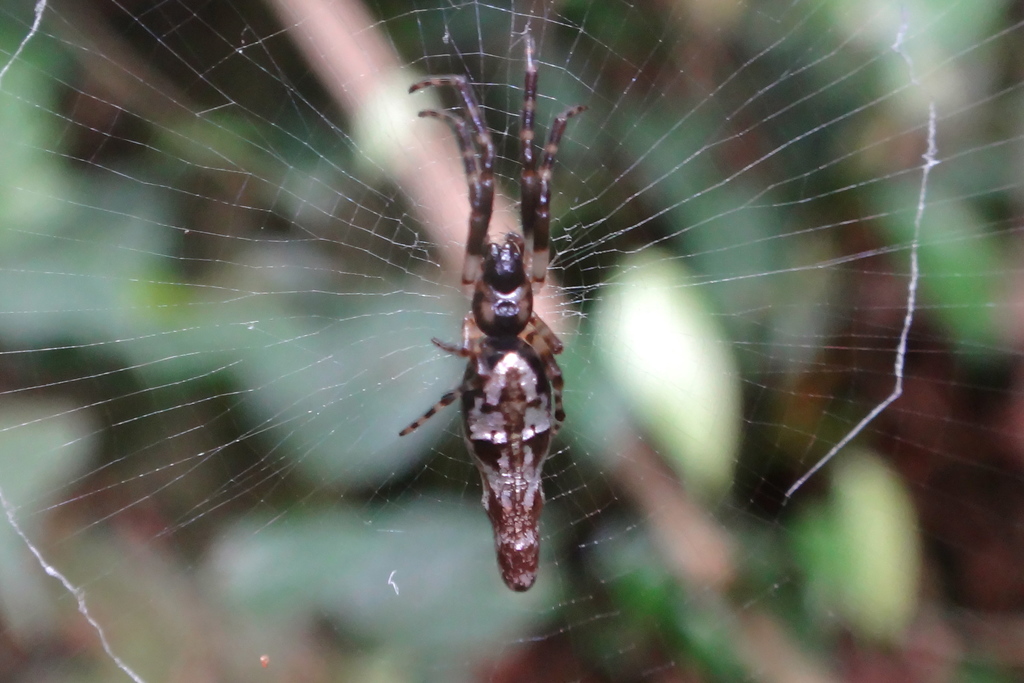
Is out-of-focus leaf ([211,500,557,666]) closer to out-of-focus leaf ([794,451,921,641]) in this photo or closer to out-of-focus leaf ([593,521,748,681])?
out-of-focus leaf ([593,521,748,681])

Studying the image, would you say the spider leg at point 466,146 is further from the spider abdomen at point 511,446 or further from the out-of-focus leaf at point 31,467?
the out-of-focus leaf at point 31,467

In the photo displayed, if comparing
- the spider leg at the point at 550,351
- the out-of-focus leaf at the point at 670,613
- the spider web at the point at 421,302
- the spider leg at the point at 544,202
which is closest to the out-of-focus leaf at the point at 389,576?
the spider web at the point at 421,302

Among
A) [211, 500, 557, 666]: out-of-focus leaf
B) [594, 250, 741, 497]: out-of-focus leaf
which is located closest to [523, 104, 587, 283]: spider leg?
[594, 250, 741, 497]: out-of-focus leaf

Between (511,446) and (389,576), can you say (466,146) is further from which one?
(389,576)

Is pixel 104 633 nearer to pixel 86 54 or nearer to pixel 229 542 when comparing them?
pixel 229 542

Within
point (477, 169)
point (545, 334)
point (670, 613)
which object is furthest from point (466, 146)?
point (670, 613)
